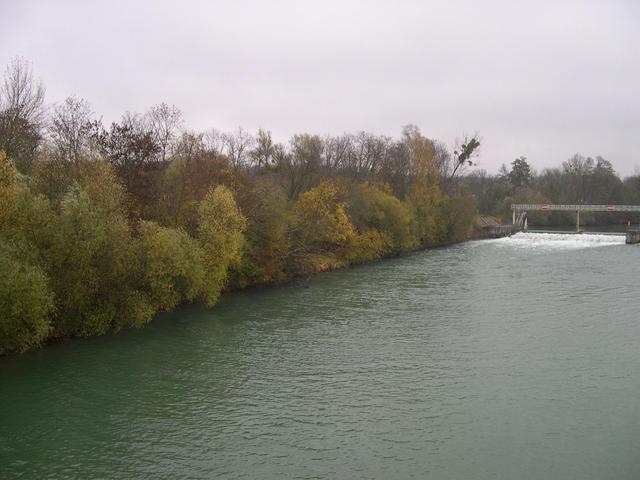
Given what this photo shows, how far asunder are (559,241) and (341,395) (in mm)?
60074

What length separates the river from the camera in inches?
511

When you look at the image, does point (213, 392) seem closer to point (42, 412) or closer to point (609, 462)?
point (42, 412)

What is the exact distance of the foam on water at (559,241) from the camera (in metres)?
63.5

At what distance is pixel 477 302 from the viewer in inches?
1222

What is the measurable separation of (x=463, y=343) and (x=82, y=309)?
16.5 metres

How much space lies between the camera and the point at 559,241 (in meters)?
68.6

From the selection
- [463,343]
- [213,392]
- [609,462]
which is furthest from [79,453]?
[463,343]

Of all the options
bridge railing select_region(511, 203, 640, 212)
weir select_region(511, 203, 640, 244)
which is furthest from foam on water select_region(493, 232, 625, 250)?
bridge railing select_region(511, 203, 640, 212)

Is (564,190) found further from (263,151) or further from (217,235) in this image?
(217,235)

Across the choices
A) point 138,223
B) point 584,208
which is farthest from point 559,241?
point 138,223

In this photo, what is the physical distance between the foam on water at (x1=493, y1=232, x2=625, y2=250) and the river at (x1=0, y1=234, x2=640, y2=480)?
35.4 meters

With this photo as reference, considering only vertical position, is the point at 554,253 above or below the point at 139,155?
below

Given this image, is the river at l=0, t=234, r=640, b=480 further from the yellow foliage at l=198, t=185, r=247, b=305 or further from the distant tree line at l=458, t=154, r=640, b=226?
the distant tree line at l=458, t=154, r=640, b=226

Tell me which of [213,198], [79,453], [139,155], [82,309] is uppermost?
[139,155]
